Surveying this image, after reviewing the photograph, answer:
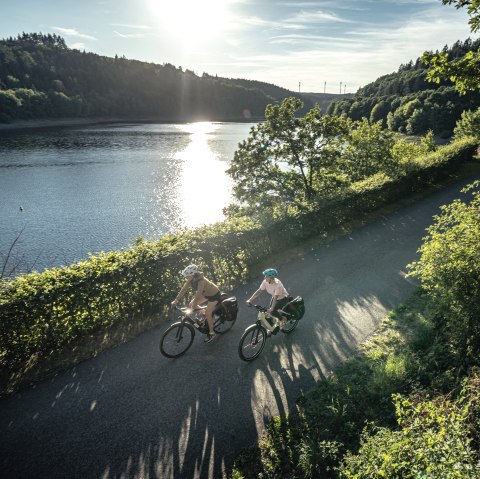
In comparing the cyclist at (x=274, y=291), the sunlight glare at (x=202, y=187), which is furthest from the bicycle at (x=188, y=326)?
the sunlight glare at (x=202, y=187)

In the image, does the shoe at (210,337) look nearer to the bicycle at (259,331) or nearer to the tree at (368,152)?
the bicycle at (259,331)

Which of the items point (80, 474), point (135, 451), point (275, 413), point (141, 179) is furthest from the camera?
point (141, 179)

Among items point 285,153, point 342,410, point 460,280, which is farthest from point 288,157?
point 342,410

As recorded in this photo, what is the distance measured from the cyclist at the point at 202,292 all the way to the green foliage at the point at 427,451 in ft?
14.3

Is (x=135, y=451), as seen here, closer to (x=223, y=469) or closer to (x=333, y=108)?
(x=223, y=469)

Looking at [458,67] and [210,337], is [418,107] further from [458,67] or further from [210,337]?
[210,337]

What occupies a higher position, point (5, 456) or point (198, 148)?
point (5, 456)

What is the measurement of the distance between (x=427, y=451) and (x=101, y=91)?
157903mm

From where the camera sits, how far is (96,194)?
41625 mm

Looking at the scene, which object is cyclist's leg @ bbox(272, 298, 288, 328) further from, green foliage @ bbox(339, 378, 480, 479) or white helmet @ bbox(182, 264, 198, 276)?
green foliage @ bbox(339, 378, 480, 479)

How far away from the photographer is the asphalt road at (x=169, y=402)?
229 inches

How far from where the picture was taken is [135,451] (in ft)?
19.6

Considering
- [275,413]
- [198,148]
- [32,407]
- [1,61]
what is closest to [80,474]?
[32,407]

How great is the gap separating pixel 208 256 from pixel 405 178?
17.1m
